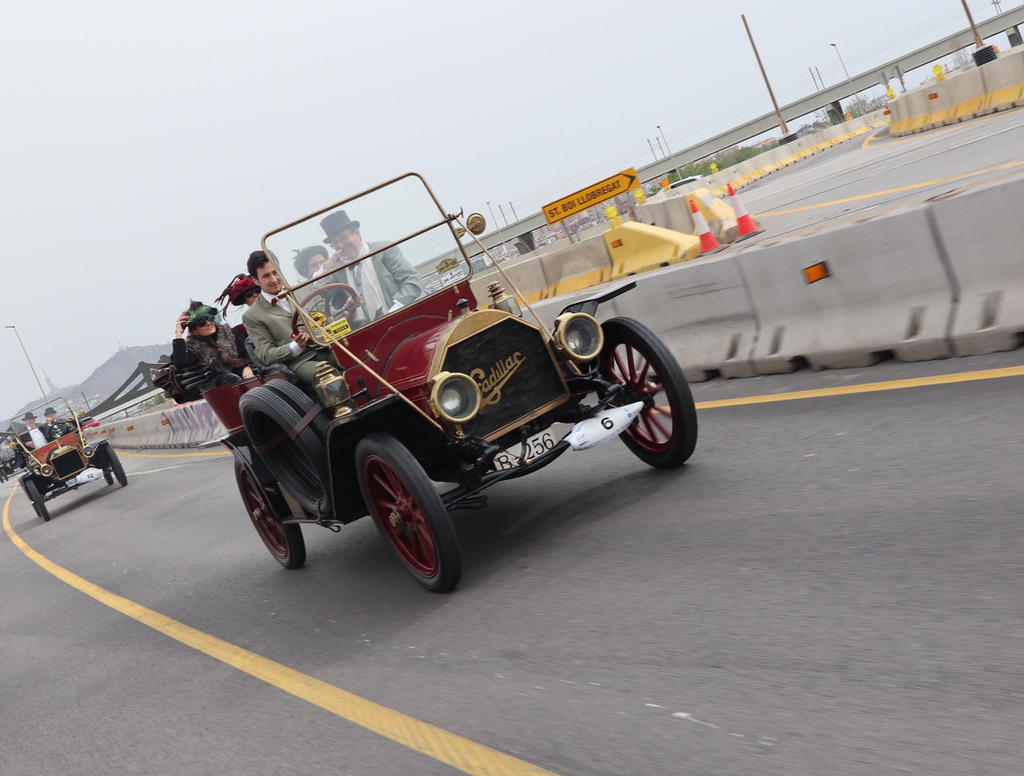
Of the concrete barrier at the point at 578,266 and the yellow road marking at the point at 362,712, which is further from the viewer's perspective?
the concrete barrier at the point at 578,266

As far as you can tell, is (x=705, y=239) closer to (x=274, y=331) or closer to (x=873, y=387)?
(x=873, y=387)

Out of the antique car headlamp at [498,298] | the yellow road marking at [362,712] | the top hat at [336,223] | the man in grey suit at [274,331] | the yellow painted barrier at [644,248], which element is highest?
the top hat at [336,223]

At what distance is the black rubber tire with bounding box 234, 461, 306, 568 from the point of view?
6.71 metres

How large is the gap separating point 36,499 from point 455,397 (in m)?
14.8

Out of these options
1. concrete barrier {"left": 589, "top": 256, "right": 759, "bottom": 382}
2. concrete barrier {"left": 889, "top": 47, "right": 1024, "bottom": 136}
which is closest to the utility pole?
concrete barrier {"left": 889, "top": 47, "right": 1024, "bottom": 136}

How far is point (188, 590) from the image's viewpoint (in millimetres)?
7367

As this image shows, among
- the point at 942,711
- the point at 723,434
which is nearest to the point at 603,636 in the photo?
the point at 942,711

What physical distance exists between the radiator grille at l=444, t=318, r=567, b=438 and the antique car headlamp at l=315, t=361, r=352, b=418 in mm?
560

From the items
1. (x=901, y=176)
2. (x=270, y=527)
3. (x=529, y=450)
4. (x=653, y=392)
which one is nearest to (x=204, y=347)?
(x=270, y=527)

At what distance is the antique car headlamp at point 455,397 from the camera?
493cm

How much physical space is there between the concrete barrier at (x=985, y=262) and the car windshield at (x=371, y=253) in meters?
3.06

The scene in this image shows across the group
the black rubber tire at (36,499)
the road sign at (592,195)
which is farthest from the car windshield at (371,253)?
the black rubber tire at (36,499)

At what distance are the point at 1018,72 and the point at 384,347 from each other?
70.9 feet

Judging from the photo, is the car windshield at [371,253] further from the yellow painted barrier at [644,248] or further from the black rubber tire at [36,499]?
the black rubber tire at [36,499]
